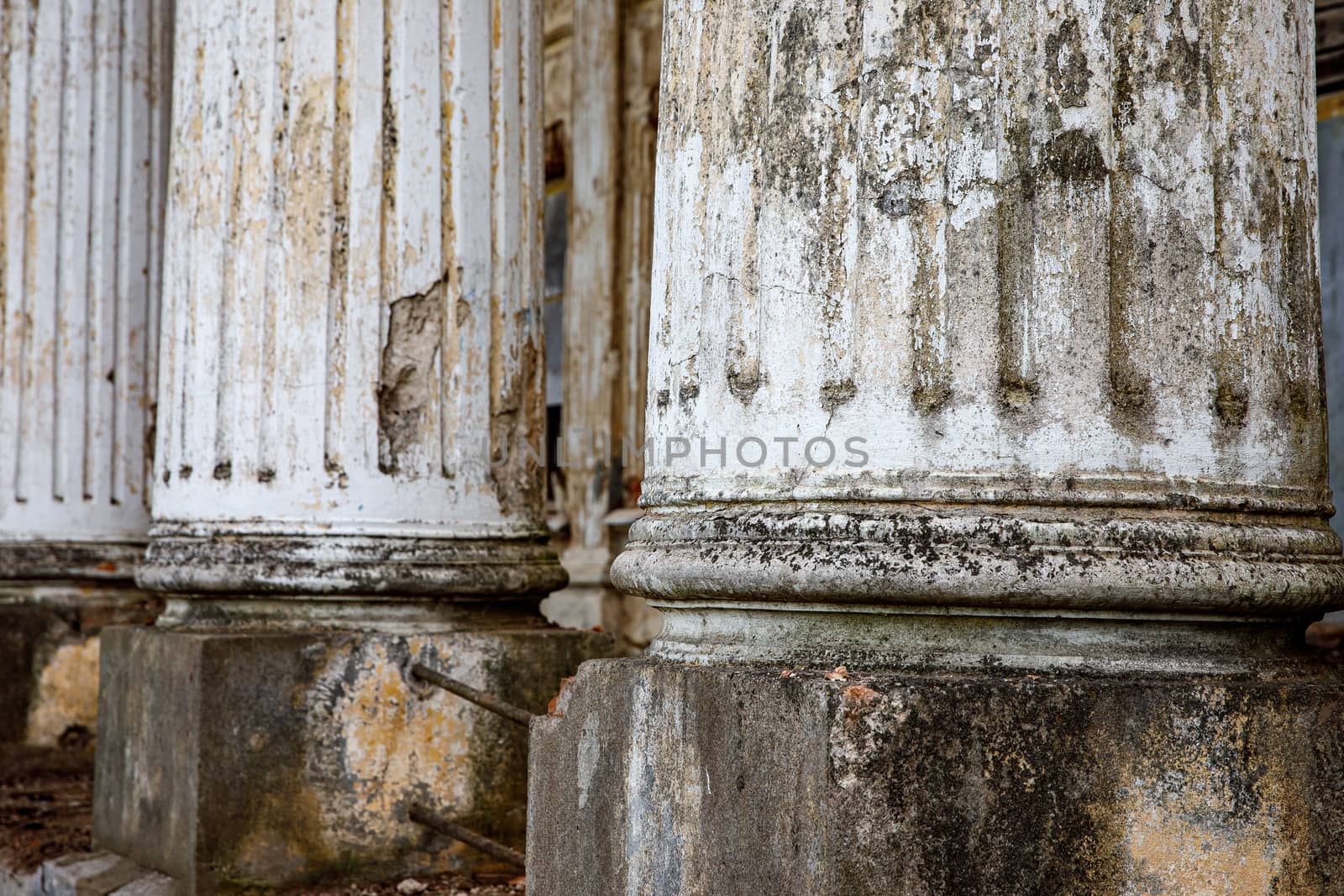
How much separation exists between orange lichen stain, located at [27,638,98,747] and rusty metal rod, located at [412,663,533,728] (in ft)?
6.87

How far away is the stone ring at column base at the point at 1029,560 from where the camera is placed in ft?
6.48

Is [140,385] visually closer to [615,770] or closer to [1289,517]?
[615,770]

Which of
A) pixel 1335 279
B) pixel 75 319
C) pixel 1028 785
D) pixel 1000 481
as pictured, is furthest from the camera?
pixel 75 319

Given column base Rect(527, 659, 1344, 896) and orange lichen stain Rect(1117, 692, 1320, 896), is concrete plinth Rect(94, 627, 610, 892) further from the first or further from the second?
orange lichen stain Rect(1117, 692, 1320, 896)

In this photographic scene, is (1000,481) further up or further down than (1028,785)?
further up

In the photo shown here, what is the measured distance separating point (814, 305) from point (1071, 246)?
0.37 m

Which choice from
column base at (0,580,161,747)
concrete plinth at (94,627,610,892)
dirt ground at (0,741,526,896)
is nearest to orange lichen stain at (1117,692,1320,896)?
dirt ground at (0,741,526,896)

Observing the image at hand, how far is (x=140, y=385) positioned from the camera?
5320 millimetres

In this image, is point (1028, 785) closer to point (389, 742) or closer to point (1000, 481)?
point (1000, 481)

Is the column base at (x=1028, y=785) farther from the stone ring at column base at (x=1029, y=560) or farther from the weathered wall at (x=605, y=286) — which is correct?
the weathered wall at (x=605, y=286)

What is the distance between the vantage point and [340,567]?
11.6 ft

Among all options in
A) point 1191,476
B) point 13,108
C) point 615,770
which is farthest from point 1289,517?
point 13,108

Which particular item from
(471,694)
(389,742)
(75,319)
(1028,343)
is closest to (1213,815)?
(1028,343)

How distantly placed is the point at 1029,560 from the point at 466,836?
1930 mm
